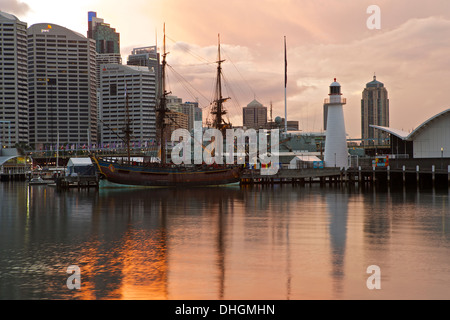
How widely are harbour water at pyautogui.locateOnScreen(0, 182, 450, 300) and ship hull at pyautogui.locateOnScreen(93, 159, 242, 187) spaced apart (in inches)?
1511

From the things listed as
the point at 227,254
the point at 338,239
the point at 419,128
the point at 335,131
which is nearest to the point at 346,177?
the point at 335,131

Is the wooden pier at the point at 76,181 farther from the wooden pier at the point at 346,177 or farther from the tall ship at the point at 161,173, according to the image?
the wooden pier at the point at 346,177

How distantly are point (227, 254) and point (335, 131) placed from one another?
199 ft

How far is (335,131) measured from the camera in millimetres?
80500

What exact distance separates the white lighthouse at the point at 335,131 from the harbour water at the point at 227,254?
40.1m

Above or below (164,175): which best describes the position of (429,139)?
above

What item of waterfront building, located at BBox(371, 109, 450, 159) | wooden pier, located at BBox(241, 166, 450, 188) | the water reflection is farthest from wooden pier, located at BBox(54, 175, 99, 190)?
waterfront building, located at BBox(371, 109, 450, 159)

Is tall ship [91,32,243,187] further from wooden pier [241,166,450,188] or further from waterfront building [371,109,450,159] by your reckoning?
waterfront building [371,109,450,159]

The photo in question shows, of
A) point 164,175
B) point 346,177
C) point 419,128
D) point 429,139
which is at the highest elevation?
point 419,128

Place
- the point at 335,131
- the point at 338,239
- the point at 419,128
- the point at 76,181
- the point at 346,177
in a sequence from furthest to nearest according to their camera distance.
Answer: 1. the point at 346,177
2. the point at 76,181
3. the point at 335,131
4. the point at 419,128
5. the point at 338,239

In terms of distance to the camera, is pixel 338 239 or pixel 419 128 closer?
pixel 338 239

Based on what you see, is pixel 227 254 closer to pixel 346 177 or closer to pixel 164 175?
pixel 164 175

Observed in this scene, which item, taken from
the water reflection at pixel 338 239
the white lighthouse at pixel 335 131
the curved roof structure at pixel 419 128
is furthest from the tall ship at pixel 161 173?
the water reflection at pixel 338 239

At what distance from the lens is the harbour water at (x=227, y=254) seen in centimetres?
1725
